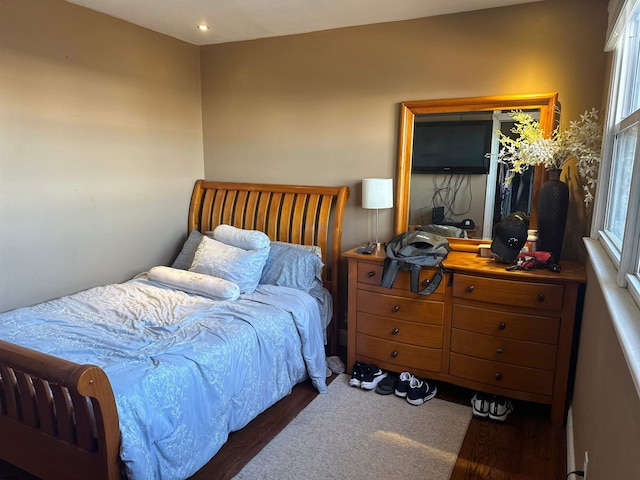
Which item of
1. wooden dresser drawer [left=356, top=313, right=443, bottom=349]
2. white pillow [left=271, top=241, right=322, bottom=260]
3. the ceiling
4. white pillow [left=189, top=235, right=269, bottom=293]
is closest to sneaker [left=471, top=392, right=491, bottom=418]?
wooden dresser drawer [left=356, top=313, right=443, bottom=349]

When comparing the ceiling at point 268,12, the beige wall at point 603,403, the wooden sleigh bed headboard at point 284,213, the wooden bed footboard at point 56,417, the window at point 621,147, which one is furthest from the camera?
the wooden sleigh bed headboard at point 284,213

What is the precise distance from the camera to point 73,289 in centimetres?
302

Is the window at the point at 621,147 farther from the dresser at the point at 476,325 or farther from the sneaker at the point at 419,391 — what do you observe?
the sneaker at the point at 419,391

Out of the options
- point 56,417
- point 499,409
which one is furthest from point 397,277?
point 56,417

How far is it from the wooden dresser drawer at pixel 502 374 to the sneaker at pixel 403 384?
0.27 metres

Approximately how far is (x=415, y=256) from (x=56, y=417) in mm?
1930

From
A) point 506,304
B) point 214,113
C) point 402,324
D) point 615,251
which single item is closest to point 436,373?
point 402,324

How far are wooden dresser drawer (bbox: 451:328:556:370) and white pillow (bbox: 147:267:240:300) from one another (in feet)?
4.54

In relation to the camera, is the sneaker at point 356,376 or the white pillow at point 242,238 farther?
the white pillow at point 242,238

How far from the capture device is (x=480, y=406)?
2576mm

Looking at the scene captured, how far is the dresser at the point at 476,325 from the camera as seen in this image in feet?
7.94

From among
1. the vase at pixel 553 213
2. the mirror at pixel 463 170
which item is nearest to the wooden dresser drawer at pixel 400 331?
the mirror at pixel 463 170

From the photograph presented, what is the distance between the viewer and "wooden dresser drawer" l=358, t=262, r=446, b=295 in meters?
2.70

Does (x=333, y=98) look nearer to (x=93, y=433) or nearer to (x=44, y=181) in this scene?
(x=44, y=181)
